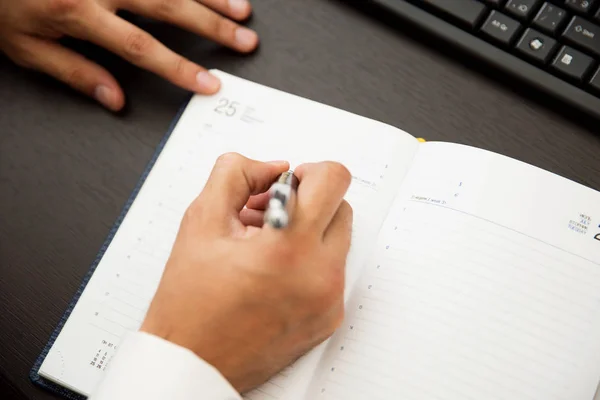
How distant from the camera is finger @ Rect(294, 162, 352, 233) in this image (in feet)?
1.24

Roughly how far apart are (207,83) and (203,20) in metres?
0.07

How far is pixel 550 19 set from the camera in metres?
0.49

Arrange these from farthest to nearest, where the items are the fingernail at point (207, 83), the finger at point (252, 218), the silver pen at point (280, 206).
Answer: the fingernail at point (207, 83), the finger at point (252, 218), the silver pen at point (280, 206)

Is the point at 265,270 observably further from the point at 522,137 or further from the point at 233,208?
the point at 522,137

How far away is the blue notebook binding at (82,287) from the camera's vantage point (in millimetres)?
446

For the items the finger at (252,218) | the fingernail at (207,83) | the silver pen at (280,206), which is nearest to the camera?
the silver pen at (280,206)

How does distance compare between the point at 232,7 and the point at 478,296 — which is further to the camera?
the point at 232,7

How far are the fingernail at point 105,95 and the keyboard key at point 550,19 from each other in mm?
408

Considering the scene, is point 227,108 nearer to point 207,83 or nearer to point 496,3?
point 207,83

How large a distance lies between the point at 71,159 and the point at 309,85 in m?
0.25

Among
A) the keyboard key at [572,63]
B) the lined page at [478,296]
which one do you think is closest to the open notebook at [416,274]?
the lined page at [478,296]

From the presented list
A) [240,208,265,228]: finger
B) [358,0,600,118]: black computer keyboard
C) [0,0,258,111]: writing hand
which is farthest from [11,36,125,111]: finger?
[358,0,600,118]: black computer keyboard

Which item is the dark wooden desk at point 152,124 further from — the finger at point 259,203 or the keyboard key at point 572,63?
the finger at point 259,203

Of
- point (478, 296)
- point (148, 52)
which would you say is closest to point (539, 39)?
point (478, 296)
